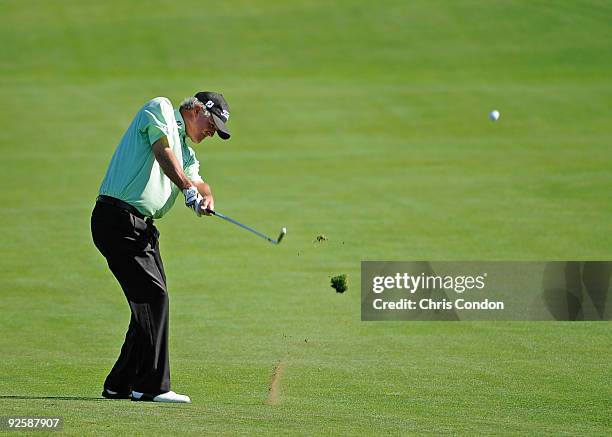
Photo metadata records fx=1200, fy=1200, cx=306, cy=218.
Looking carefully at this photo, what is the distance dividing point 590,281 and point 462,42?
23168 mm

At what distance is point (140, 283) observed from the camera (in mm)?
8789

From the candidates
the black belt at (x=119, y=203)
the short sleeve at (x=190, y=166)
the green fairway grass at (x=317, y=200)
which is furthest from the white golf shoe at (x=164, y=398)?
the short sleeve at (x=190, y=166)

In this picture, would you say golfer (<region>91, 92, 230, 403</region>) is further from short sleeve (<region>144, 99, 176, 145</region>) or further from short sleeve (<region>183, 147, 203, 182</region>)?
short sleeve (<region>183, 147, 203, 182</region>)

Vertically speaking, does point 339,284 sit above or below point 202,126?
below

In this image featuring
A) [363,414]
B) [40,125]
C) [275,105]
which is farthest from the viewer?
[275,105]

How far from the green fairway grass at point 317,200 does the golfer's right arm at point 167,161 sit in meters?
1.61

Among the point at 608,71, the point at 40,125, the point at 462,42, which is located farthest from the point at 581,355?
the point at 462,42

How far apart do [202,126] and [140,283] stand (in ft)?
4.17

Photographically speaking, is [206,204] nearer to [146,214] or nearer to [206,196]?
[206,196]

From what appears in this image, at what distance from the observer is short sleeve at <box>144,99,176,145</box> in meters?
8.52

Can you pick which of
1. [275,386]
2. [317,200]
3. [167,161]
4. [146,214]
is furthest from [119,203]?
[317,200]

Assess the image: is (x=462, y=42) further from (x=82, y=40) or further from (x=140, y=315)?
(x=140, y=315)

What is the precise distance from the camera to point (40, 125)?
2681cm

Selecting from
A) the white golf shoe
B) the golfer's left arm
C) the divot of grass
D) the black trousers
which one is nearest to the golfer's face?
the golfer's left arm
